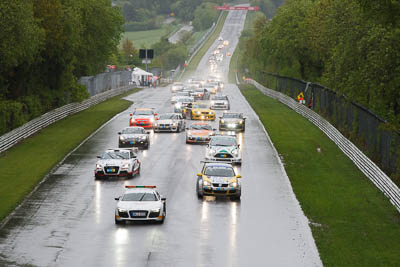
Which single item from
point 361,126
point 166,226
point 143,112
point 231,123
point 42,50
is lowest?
point 166,226

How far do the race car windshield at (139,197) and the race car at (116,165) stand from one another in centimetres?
975

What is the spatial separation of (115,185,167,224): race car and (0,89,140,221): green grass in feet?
16.8

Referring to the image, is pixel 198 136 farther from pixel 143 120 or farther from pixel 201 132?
pixel 143 120

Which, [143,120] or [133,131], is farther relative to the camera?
[143,120]

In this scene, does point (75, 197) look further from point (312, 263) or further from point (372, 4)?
point (372, 4)

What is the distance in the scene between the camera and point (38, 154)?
4738 centimetres

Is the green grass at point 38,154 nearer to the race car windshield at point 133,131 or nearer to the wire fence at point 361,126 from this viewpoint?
the race car windshield at point 133,131

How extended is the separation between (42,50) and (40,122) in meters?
8.07

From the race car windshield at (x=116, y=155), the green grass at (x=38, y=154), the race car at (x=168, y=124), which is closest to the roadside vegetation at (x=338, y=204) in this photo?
the race car at (x=168, y=124)

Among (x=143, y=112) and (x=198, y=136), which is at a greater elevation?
(x=143, y=112)

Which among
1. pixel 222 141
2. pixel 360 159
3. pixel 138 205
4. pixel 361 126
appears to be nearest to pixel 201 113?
pixel 361 126

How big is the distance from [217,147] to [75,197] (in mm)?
11461

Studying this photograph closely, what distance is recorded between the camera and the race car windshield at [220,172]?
111 feet

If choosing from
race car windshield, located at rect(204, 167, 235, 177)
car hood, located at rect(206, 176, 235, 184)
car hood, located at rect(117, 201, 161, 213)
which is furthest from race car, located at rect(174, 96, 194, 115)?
car hood, located at rect(117, 201, 161, 213)
